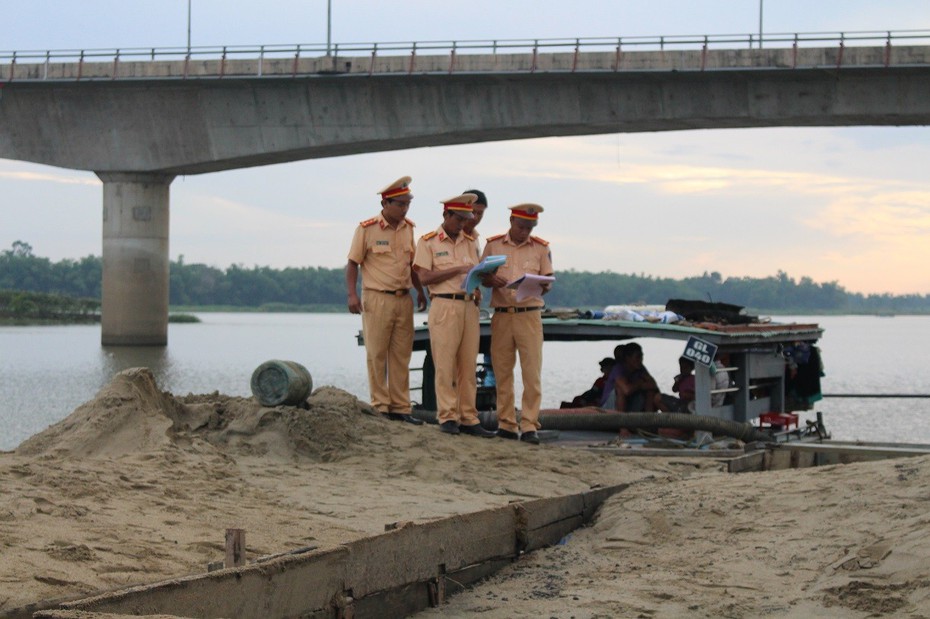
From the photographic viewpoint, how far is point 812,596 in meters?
6.48

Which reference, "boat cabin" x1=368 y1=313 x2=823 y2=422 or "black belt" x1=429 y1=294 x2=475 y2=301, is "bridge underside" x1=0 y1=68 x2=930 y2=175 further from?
"black belt" x1=429 y1=294 x2=475 y2=301

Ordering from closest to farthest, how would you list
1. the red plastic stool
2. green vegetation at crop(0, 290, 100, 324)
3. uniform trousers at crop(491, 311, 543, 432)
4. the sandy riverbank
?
the sandy riverbank, uniform trousers at crop(491, 311, 543, 432), the red plastic stool, green vegetation at crop(0, 290, 100, 324)

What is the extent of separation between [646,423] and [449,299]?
7.24ft

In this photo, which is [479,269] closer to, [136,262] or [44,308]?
[136,262]

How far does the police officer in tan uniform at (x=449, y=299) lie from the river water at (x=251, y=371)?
8675 mm

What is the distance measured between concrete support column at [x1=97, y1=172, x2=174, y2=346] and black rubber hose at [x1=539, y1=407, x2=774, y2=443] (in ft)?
89.8

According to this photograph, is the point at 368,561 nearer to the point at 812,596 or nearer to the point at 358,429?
the point at 812,596

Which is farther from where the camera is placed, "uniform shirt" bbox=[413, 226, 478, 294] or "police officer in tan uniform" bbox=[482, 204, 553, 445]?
"police officer in tan uniform" bbox=[482, 204, 553, 445]

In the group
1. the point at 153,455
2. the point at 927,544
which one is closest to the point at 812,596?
the point at 927,544

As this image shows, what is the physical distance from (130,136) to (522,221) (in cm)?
2686

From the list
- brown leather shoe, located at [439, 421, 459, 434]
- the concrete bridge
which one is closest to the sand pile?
brown leather shoe, located at [439, 421, 459, 434]

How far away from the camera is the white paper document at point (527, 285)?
10.8m

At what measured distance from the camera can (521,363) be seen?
437 inches

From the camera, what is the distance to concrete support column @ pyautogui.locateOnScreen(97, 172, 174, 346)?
37906 mm
